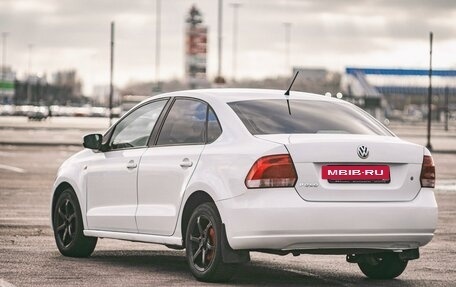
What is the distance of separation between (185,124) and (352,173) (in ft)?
5.78

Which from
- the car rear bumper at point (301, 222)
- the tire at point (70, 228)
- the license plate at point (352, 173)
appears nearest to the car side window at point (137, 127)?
the tire at point (70, 228)

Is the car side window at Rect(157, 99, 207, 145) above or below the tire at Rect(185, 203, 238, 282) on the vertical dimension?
above

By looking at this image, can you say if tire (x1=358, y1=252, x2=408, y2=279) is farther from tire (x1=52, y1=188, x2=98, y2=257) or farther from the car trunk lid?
tire (x1=52, y1=188, x2=98, y2=257)

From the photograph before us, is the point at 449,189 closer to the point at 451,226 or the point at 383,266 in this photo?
the point at 451,226

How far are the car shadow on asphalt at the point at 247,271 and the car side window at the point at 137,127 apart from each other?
1.06 metres

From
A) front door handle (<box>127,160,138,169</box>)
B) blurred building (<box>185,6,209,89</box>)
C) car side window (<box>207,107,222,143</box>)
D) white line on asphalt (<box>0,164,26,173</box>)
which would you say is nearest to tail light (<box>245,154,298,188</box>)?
car side window (<box>207,107,222,143</box>)

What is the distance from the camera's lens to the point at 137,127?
443 inches

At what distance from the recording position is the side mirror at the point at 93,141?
37.5ft

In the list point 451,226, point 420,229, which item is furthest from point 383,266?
point 451,226

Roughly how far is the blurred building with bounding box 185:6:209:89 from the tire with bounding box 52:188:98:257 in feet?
399

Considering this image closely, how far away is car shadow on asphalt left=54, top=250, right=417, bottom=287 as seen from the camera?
9.89 m

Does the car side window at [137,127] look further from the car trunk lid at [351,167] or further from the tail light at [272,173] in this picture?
the tail light at [272,173]

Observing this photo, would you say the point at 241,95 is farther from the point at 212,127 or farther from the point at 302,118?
the point at 302,118

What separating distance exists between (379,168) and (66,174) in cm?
371
